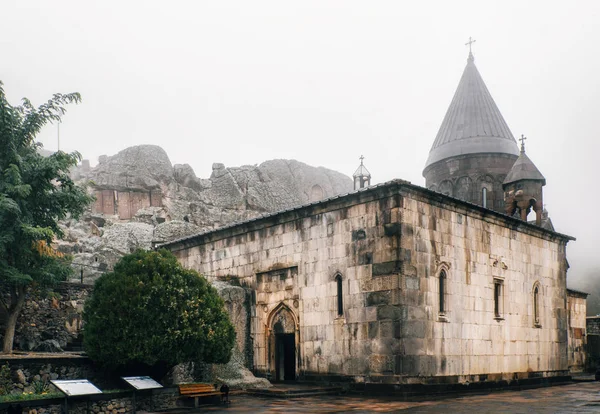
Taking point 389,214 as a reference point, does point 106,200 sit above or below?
above

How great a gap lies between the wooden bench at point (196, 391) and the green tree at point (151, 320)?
2.40 feet

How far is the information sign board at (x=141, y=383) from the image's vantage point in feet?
45.1

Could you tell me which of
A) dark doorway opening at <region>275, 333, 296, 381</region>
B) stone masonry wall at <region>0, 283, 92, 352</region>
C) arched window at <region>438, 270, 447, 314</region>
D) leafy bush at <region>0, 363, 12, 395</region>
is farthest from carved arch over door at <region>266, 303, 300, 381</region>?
leafy bush at <region>0, 363, 12, 395</region>

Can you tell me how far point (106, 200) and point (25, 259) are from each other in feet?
126

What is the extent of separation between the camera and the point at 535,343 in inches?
886

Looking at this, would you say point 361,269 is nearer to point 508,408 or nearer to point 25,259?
point 508,408

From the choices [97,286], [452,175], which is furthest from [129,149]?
[97,286]

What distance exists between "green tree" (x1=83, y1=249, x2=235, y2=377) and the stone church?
13.4ft

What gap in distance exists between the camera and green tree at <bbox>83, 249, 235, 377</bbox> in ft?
49.0

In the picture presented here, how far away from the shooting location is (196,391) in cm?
1506

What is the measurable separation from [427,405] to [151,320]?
24.0 ft

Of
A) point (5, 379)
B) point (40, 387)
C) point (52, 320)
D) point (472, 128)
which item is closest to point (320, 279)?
point (40, 387)

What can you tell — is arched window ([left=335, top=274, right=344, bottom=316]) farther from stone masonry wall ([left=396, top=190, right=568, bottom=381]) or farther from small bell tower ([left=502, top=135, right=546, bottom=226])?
small bell tower ([left=502, top=135, right=546, bottom=226])

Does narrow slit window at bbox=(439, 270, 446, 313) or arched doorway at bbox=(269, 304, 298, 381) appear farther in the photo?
arched doorway at bbox=(269, 304, 298, 381)
